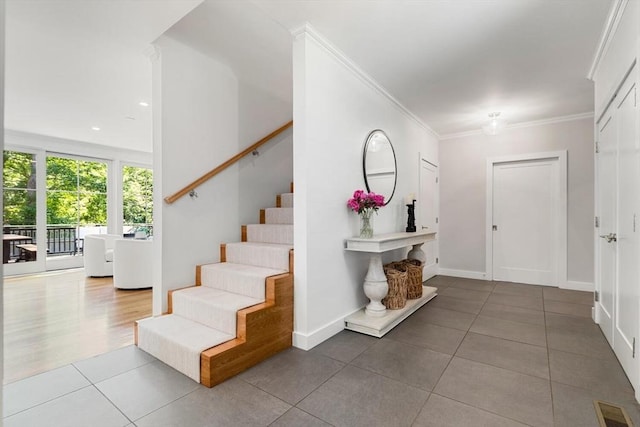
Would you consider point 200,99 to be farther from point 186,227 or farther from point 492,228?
point 492,228

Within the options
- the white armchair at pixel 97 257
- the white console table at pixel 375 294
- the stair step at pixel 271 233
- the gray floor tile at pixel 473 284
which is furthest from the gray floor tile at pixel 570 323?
the white armchair at pixel 97 257

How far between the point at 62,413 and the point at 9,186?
5.99 m

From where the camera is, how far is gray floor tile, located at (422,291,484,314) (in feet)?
11.3

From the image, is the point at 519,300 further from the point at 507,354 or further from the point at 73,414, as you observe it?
the point at 73,414

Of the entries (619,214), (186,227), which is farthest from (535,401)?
(186,227)

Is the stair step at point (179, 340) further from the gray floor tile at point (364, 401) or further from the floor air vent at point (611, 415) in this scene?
the floor air vent at point (611, 415)

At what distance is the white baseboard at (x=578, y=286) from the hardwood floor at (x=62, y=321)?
5.47m

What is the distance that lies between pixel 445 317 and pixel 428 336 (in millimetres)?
609

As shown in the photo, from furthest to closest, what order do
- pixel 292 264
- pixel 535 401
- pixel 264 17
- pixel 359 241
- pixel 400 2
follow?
1. pixel 359 241
2. pixel 292 264
3. pixel 264 17
4. pixel 400 2
5. pixel 535 401

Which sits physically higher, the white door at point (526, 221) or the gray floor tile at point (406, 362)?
the white door at point (526, 221)

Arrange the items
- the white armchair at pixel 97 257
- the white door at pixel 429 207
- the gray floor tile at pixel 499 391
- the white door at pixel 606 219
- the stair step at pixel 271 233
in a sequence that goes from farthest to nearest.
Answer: the white armchair at pixel 97 257
the white door at pixel 429 207
the stair step at pixel 271 233
the white door at pixel 606 219
the gray floor tile at pixel 499 391

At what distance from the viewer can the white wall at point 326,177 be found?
2471 millimetres

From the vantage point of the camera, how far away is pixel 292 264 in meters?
2.60

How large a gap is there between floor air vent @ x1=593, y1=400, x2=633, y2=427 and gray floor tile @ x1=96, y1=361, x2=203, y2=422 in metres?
2.26
